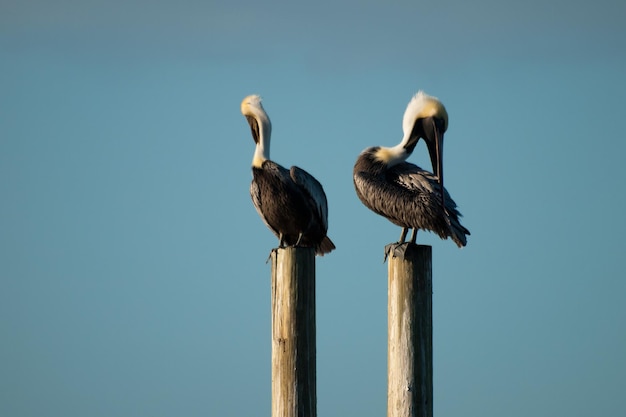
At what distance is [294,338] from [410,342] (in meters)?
0.84

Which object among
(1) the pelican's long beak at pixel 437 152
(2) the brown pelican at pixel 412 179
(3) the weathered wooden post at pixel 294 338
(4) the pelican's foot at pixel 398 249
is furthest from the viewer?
(1) the pelican's long beak at pixel 437 152

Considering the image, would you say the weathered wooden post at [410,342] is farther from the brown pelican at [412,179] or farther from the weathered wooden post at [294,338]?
the brown pelican at [412,179]

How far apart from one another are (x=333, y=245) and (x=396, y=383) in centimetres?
324

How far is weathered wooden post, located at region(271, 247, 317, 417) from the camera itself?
7848 millimetres

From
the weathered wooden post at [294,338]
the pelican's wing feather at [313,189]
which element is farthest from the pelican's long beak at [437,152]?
the weathered wooden post at [294,338]

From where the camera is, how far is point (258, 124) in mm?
10859

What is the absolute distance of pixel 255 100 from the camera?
36.0 feet

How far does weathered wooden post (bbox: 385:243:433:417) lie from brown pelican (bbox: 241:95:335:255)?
9.05 feet

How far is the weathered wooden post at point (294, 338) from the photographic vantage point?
25.7 ft

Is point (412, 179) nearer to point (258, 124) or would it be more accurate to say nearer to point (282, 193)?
point (282, 193)

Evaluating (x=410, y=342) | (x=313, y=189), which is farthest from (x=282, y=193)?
(x=410, y=342)

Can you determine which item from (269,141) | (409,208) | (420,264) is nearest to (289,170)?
(269,141)

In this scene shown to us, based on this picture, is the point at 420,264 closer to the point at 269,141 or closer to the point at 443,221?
the point at 443,221

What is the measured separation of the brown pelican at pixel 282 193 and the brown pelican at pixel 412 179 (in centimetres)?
46
